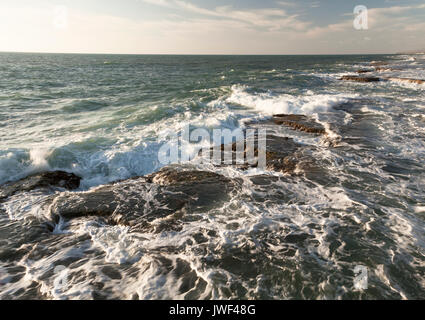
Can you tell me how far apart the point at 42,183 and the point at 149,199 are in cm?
318

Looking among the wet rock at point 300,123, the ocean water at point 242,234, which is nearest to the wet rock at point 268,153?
the ocean water at point 242,234

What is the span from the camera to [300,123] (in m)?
11.9

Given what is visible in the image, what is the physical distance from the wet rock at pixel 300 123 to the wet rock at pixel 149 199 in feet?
20.1

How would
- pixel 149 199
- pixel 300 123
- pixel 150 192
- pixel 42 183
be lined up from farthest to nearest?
1. pixel 300 123
2. pixel 42 183
3. pixel 150 192
4. pixel 149 199

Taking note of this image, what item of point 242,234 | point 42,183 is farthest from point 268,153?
point 42,183

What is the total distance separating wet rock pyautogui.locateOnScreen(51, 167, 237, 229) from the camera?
5293 millimetres

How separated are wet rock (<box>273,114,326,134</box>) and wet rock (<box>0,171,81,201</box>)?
370 inches

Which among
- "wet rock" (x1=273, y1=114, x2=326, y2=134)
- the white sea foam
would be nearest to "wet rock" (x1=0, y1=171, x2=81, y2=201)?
"wet rock" (x1=273, y1=114, x2=326, y2=134)

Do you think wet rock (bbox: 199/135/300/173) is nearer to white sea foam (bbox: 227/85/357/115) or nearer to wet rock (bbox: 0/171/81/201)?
wet rock (bbox: 0/171/81/201)

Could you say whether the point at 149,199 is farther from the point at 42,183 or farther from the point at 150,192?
the point at 42,183

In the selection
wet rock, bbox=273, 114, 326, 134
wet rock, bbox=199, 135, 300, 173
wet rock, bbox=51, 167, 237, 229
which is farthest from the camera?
wet rock, bbox=273, 114, 326, 134

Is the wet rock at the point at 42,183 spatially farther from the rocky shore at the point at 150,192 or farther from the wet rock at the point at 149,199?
the wet rock at the point at 149,199
